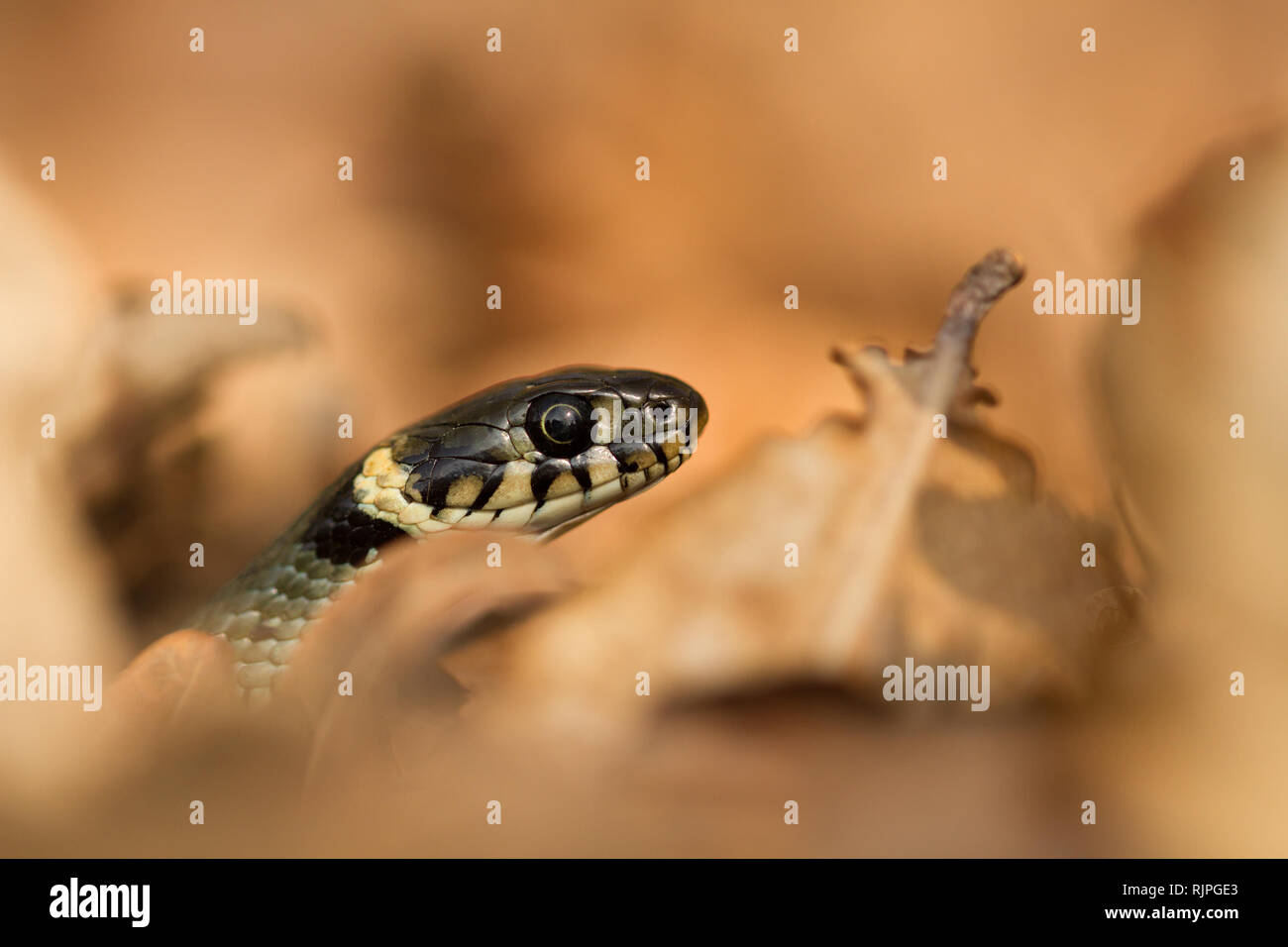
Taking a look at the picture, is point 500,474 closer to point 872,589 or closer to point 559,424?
point 559,424

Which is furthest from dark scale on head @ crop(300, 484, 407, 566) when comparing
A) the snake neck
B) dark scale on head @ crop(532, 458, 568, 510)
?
dark scale on head @ crop(532, 458, 568, 510)

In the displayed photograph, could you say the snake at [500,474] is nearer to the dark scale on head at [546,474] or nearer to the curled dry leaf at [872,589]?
the dark scale on head at [546,474]

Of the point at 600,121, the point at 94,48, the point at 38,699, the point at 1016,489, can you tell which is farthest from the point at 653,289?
the point at 38,699

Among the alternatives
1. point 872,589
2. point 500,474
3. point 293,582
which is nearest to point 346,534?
point 293,582

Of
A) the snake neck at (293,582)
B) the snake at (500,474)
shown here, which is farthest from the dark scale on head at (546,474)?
the snake neck at (293,582)

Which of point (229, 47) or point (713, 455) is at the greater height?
point (229, 47)

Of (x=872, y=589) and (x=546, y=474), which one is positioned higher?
(x=546, y=474)

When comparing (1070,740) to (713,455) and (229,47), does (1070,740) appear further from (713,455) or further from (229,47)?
(229,47)
